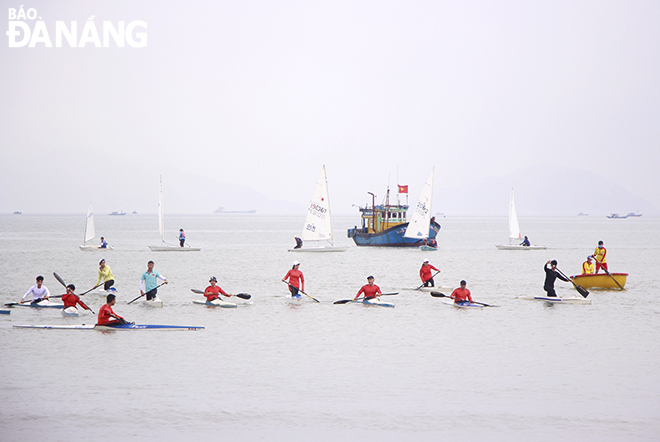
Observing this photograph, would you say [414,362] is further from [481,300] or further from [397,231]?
[397,231]

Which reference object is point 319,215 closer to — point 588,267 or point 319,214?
point 319,214

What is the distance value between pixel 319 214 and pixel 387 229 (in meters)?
25.1

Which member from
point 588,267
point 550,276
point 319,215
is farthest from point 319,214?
point 550,276

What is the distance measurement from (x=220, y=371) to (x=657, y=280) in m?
41.9

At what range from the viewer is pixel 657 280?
49.6 m

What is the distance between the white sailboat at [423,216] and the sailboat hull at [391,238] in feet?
16.5

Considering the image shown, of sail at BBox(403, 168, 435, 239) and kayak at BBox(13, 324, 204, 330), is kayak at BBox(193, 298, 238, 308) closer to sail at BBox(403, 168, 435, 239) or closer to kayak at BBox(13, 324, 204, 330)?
kayak at BBox(13, 324, 204, 330)

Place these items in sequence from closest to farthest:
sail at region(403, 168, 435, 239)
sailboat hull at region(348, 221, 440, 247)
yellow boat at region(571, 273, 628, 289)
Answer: yellow boat at region(571, 273, 628, 289) → sail at region(403, 168, 435, 239) → sailboat hull at region(348, 221, 440, 247)

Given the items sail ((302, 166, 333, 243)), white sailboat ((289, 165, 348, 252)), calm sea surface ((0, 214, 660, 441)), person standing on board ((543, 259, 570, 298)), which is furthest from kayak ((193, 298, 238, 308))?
sail ((302, 166, 333, 243))

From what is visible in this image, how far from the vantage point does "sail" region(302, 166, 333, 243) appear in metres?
66.7

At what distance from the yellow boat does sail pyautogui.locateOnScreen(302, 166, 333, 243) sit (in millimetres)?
31523

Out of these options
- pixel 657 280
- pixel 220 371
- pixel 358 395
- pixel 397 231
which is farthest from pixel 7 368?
pixel 397 231

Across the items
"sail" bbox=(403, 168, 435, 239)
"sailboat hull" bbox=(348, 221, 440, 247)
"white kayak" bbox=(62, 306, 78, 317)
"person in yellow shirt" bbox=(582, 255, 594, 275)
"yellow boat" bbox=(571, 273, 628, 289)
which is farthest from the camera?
"sailboat hull" bbox=(348, 221, 440, 247)

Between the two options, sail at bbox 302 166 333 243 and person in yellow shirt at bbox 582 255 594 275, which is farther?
sail at bbox 302 166 333 243
